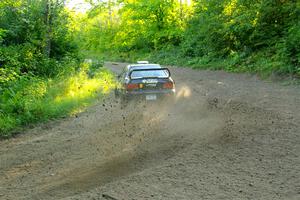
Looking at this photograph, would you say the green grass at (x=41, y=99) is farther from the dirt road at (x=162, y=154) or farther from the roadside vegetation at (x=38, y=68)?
the dirt road at (x=162, y=154)

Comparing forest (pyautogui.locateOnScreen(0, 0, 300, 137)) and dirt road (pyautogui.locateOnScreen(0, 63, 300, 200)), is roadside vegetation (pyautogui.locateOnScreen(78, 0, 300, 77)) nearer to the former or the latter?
forest (pyautogui.locateOnScreen(0, 0, 300, 137))

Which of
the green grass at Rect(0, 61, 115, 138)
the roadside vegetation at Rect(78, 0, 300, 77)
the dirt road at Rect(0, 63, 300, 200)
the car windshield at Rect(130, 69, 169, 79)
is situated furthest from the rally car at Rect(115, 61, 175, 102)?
the roadside vegetation at Rect(78, 0, 300, 77)

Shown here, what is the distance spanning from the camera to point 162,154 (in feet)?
27.5

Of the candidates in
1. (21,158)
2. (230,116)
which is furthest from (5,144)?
(230,116)

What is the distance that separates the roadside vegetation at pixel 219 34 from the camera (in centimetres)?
2256

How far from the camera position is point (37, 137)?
10742 millimetres

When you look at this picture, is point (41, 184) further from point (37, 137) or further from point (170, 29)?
point (170, 29)

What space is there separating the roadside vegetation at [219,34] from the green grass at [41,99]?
7465mm

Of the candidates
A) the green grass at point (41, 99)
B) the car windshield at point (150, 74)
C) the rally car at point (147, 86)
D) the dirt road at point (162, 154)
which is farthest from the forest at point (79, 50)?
the car windshield at point (150, 74)

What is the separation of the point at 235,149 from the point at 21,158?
459cm

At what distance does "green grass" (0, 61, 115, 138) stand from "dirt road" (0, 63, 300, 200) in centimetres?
64

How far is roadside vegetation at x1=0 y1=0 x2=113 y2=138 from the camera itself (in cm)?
1277

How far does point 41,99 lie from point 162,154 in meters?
7.73

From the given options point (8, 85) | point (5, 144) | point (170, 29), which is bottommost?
point (5, 144)
